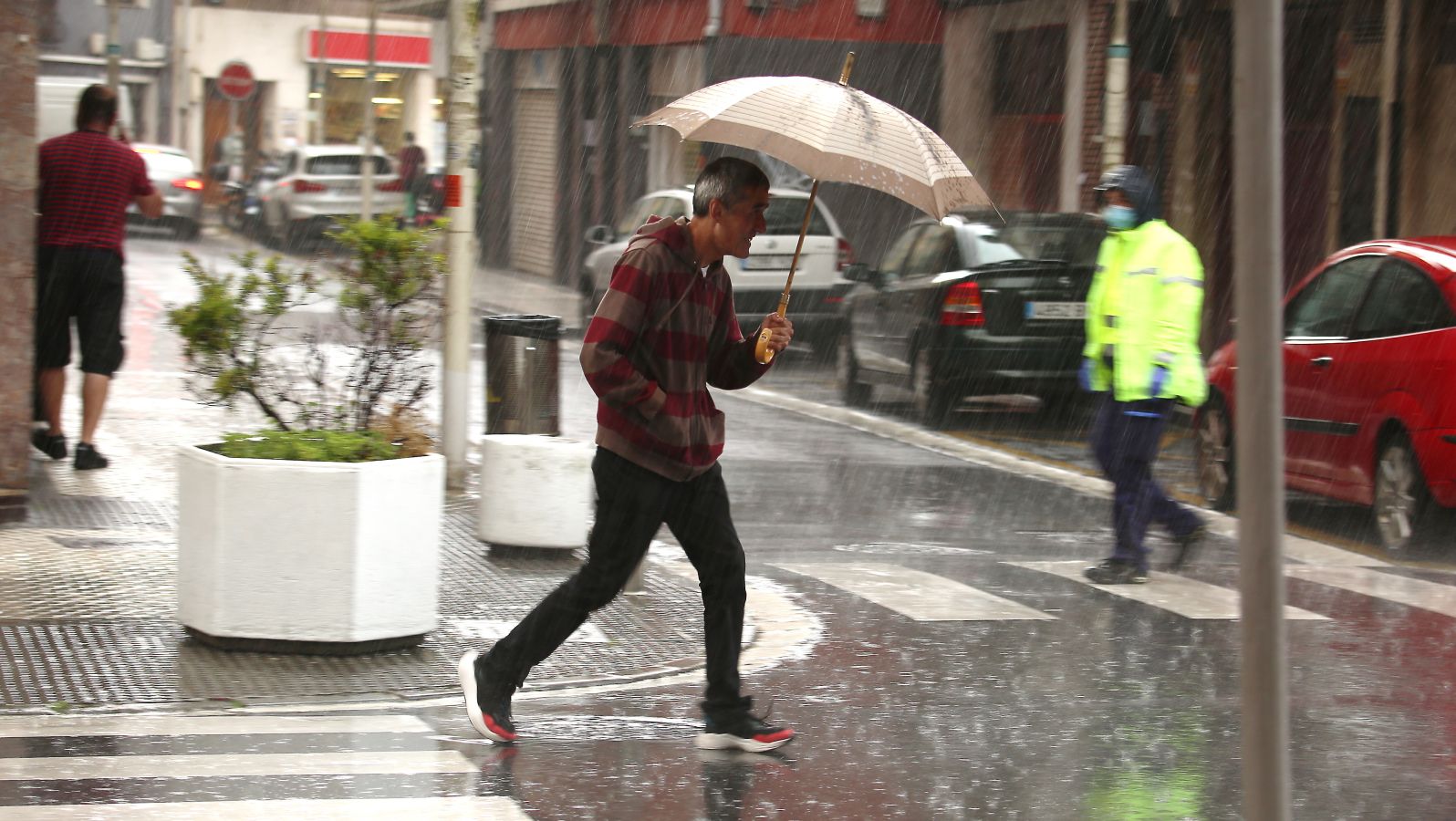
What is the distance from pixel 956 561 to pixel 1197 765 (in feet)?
12.7

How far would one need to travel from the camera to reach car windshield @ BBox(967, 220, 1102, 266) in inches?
607

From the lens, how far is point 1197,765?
5910mm

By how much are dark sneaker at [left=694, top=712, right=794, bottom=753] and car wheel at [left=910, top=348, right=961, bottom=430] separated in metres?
9.89

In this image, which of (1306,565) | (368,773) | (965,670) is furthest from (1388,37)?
(368,773)

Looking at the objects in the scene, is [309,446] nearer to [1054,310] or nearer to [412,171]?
[1054,310]

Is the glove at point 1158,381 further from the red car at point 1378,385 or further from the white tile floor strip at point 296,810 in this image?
the white tile floor strip at point 296,810

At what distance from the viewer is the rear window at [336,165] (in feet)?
114

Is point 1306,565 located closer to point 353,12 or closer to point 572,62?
point 572,62

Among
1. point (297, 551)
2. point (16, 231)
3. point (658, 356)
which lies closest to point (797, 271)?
point (16, 231)

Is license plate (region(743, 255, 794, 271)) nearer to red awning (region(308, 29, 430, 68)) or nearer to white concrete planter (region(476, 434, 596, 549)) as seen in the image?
white concrete planter (region(476, 434, 596, 549))

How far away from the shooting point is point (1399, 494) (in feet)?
33.4

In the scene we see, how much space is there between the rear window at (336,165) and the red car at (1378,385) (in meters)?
25.4

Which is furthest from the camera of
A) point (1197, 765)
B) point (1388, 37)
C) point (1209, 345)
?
point (1209, 345)

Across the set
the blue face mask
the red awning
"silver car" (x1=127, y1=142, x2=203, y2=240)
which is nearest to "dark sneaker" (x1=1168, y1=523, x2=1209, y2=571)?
the blue face mask
